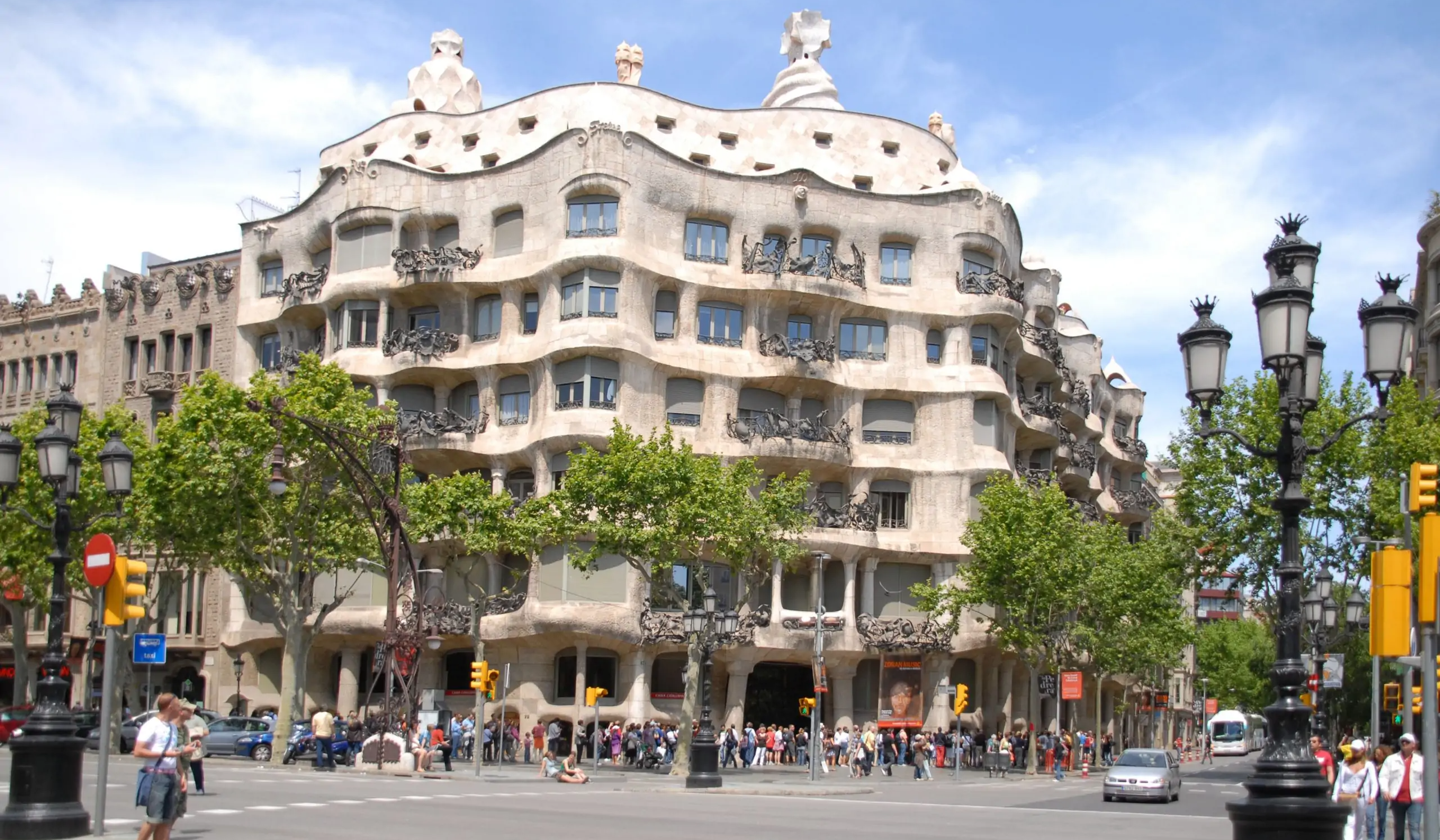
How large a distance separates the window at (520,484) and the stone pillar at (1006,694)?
20.1m

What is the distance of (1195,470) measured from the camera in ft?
164

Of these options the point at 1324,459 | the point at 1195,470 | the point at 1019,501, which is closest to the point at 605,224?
the point at 1019,501

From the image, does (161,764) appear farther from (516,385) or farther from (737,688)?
(516,385)

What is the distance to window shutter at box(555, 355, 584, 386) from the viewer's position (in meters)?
51.8

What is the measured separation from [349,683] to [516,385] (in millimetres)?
12910

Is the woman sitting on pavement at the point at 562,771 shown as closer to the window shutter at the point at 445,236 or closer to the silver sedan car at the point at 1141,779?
the silver sedan car at the point at 1141,779

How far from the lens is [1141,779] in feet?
113

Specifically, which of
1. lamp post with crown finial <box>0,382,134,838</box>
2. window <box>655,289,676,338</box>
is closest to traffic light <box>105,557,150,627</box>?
lamp post with crown finial <box>0,382,134,838</box>

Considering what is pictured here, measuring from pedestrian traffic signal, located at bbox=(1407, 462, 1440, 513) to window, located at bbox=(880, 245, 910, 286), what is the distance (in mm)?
44896

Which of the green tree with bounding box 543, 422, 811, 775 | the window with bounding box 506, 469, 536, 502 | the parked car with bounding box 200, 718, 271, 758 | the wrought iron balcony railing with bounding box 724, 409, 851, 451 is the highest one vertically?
the wrought iron balcony railing with bounding box 724, 409, 851, 451

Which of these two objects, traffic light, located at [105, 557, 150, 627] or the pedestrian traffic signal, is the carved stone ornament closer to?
traffic light, located at [105, 557, 150, 627]

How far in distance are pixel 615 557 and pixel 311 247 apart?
19091 mm

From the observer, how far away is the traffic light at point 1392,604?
10125 millimetres

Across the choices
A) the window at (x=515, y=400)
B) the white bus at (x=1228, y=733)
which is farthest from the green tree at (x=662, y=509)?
the white bus at (x=1228, y=733)
